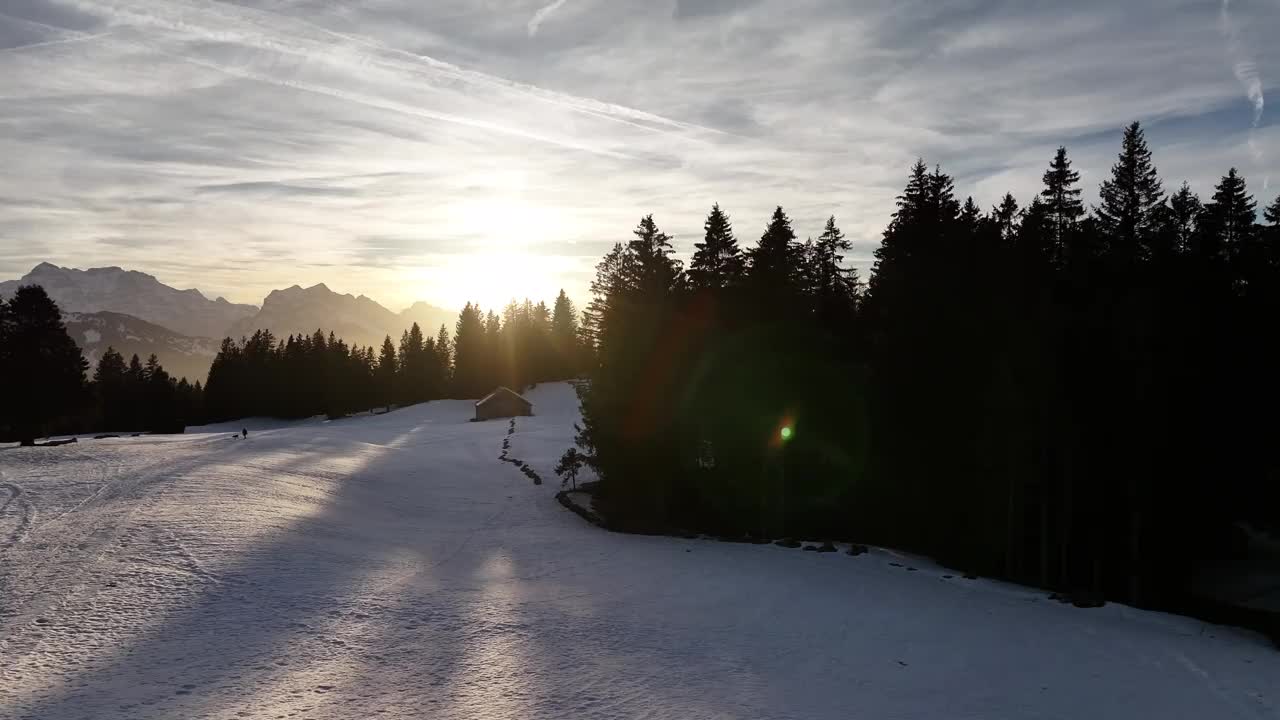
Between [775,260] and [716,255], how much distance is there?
12.6 feet

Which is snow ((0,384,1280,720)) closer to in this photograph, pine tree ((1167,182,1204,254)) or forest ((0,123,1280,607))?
forest ((0,123,1280,607))

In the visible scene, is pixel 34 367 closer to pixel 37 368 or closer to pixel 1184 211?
pixel 37 368

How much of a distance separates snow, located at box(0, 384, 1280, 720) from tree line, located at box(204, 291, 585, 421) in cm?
8196


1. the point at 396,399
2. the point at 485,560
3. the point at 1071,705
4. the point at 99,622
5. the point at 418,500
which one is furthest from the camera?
the point at 396,399

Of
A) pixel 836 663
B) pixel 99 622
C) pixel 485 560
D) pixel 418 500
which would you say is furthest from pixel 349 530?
pixel 836 663

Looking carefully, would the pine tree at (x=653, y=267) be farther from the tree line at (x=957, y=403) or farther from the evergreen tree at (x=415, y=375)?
the evergreen tree at (x=415, y=375)

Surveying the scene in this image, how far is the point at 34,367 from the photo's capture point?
167 ft

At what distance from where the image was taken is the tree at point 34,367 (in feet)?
166

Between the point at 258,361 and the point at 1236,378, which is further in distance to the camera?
the point at 258,361

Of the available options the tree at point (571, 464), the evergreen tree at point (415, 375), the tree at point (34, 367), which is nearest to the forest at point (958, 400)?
the tree at point (571, 464)

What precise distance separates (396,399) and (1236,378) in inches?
4630

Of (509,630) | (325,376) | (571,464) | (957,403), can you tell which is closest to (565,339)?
(325,376)

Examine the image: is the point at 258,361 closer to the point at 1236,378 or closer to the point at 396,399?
the point at 396,399

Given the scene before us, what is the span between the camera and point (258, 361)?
111938 mm
